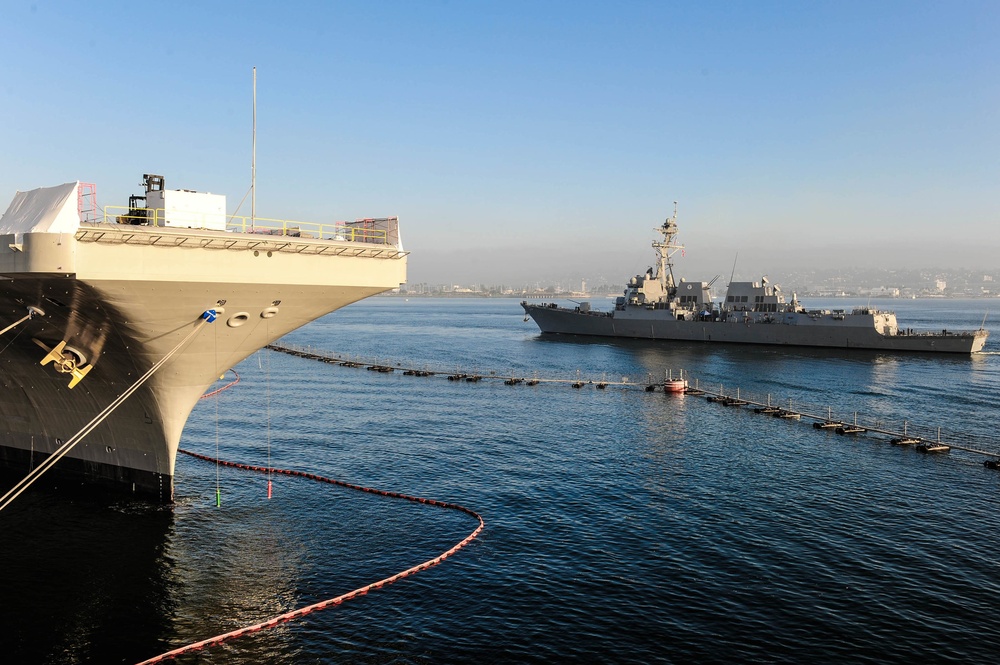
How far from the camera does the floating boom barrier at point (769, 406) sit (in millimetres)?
36219

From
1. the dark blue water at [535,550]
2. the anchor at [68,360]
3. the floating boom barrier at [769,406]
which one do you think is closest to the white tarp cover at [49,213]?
the anchor at [68,360]

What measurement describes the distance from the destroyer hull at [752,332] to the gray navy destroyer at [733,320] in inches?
4.0

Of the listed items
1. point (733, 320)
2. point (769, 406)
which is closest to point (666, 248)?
point (733, 320)

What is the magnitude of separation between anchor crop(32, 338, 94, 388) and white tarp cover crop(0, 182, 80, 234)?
4.15 meters

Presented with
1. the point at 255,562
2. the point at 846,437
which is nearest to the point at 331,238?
the point at 255,562

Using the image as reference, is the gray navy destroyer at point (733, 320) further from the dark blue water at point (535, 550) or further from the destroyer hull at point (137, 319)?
the destroyer hull at point (137, 319)

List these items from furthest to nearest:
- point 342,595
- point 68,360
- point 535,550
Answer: point 535,550 → point 68,360 → point 342,595

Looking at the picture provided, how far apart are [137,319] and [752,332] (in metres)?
81.9

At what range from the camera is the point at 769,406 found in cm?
4647

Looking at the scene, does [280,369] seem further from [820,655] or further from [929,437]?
[820,655]

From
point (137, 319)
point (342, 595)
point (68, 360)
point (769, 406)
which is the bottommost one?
point (342, 595)

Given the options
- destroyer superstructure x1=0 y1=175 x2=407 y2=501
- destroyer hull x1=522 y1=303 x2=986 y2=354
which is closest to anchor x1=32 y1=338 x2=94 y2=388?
destroyer superstructure x1=0 y1=175 x2=407 y2=501

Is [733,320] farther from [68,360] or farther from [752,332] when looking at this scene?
[68,360]

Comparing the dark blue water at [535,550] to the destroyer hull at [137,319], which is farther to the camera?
the destroyer hull at [137,319]
